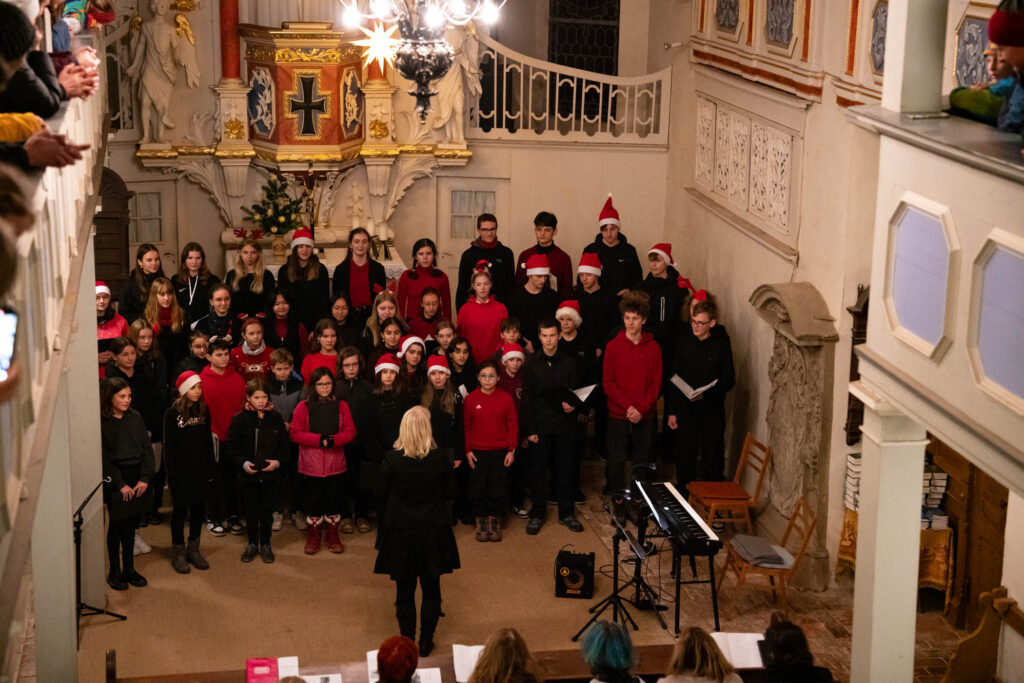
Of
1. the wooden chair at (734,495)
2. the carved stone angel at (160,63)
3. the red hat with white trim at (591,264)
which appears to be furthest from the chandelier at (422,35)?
the carved stone angel at (160,63)

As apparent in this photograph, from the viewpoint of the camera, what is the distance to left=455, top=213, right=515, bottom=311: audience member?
11797 millimetres

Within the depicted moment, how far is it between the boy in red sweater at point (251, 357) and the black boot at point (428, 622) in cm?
236

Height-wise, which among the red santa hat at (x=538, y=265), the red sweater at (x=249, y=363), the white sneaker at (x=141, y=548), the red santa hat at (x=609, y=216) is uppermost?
the red santa hat at (x=609, y=216)

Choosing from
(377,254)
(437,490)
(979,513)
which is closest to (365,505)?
(437,490)

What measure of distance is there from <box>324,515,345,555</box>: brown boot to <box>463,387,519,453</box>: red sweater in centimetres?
103

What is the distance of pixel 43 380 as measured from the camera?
5270 mm

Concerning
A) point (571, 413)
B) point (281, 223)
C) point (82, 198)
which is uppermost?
point (82, 198)

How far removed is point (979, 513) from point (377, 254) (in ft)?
20.1

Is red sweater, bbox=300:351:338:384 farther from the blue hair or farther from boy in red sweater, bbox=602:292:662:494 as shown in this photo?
the blue hair

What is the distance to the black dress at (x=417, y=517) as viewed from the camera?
26.7 feet

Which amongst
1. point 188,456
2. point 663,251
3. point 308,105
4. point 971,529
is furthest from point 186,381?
point 971,529

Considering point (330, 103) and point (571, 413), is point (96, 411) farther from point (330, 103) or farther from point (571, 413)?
point (330, 103)

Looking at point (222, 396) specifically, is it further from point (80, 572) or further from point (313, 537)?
point (80, 572)

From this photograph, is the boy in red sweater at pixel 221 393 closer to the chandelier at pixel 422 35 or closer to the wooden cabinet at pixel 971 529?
the chandelier at pixel 422 35
